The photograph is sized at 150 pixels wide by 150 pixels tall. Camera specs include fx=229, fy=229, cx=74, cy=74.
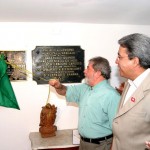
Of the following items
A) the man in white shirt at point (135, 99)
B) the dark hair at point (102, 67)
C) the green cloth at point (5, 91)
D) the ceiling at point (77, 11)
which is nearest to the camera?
the man in white shirt at point (135, 99)

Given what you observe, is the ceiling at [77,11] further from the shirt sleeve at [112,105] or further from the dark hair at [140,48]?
the shirt sleeve at [112,105]

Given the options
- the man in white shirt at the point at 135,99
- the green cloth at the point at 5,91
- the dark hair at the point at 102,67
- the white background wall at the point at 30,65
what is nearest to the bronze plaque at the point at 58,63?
the white background wall at the point at 30,65

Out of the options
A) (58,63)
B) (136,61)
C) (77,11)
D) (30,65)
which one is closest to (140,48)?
(136,61)

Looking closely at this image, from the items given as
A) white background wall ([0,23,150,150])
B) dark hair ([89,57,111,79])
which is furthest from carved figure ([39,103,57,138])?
dark hair ([89,57,111,79])

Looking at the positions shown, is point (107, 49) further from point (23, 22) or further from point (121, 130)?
point (121, 130)

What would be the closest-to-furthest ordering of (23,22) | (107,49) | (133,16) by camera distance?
(133,16) → (23,22) → (107,49)

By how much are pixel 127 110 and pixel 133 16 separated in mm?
1289

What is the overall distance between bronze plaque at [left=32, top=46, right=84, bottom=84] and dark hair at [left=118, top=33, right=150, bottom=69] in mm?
1219

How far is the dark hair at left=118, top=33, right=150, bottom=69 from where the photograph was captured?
137 centimetres

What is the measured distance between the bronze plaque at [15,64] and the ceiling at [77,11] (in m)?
0.36

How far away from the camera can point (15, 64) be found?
249 cm

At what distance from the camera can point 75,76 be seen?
262 centimetres

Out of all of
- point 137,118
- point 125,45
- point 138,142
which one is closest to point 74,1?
point 125,45

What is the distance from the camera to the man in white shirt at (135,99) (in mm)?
1343
